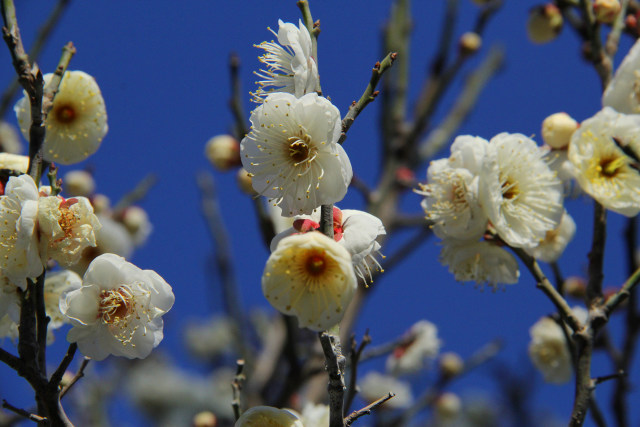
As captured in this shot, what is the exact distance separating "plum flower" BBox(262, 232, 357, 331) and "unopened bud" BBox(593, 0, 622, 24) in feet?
4.72

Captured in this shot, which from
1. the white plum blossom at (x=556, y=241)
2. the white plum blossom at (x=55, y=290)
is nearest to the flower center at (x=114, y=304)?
the white plum blossom at (x=55, y=290)

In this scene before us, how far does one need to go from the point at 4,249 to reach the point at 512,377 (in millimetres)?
6323

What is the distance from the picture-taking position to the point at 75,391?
498cm

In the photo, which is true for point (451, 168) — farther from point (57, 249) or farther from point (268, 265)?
point (57, 249)

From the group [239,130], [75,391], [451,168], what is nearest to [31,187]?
[451,168]

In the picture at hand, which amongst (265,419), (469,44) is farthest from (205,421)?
(469,44)

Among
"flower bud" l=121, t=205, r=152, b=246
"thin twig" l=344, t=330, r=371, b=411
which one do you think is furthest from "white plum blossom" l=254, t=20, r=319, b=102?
"flower bud" l=121, t=205, r=152, b=246

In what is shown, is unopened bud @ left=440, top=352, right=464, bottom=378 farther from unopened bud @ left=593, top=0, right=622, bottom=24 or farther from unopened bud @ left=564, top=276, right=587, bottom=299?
unopened bud @ left=593, top=0, right=622, bottom=24

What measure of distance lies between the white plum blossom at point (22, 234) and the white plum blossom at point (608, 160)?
4.11 ft

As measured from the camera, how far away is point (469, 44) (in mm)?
4012

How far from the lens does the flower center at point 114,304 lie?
4.53 feet

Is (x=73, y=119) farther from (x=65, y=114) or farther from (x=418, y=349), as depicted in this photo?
(x=418, y=349)

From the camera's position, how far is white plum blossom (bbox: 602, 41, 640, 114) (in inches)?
68.0

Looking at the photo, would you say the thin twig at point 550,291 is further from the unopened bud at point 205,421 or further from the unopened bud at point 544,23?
the unopened bud at point 544,23
